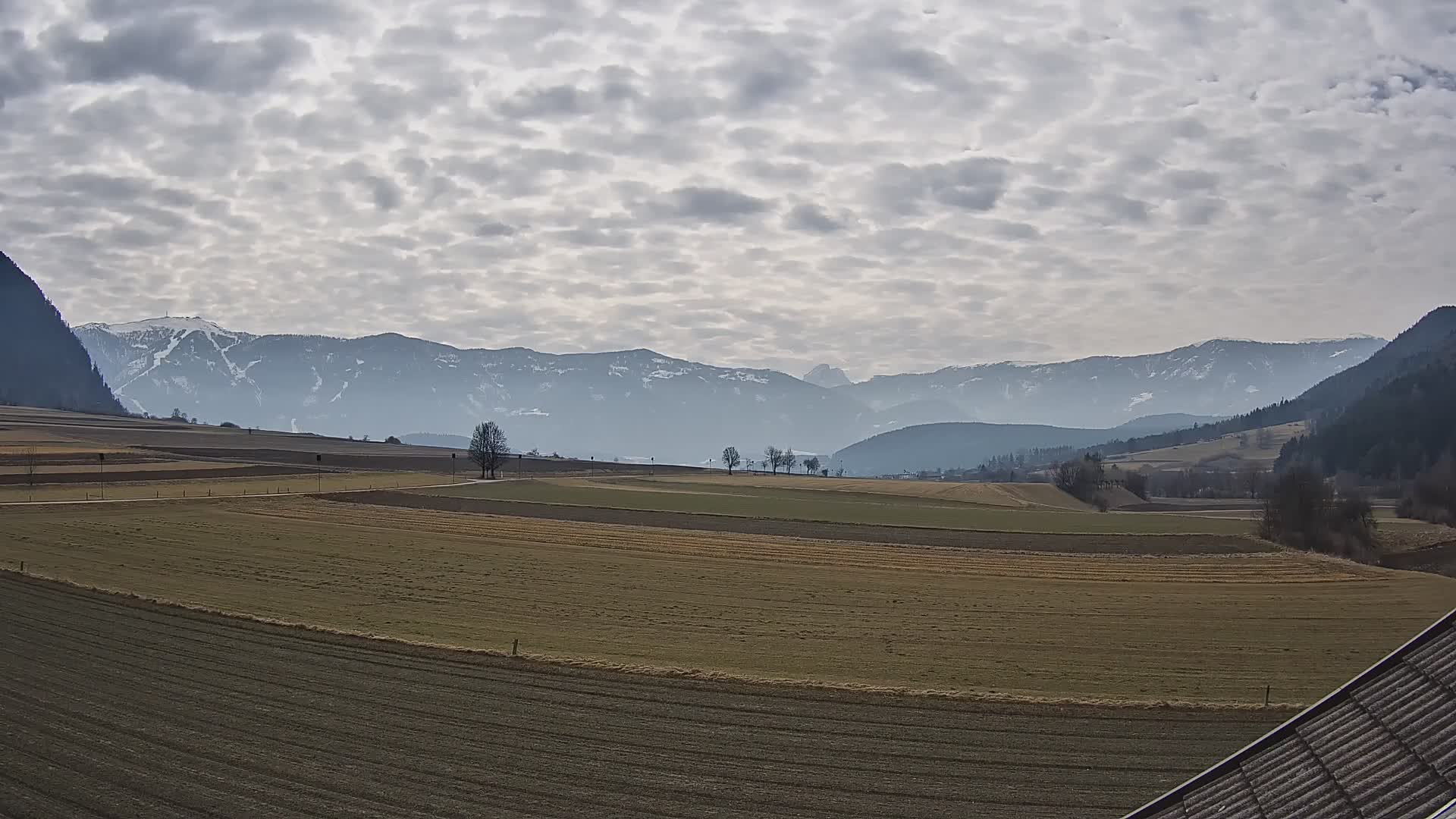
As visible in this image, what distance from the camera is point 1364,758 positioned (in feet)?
30.1

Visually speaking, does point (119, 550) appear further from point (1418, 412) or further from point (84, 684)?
point (1418, 412)

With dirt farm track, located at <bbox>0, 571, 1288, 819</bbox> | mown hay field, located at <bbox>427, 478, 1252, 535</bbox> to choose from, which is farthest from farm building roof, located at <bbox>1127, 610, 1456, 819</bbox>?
mown hay field, located at <bbox>427, 478, 1252, 535</bbox>

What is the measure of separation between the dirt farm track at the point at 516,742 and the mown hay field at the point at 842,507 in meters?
53.7

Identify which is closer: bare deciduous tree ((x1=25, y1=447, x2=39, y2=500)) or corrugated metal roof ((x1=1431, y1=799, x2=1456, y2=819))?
corrugated metal roof ((x1=1431, y1=799, x2=1456, y2=819))

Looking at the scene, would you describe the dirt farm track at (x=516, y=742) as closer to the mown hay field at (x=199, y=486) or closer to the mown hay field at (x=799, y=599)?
the mown hay field at (x=799, y=599)

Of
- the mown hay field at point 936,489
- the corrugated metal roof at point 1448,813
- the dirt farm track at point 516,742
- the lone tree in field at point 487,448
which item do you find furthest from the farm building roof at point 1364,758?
the lone tree in field at point 487,448

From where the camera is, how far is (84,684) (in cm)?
2420

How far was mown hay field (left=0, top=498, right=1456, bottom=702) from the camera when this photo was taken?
94.0ft

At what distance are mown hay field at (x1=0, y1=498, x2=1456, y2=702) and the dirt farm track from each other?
8.72 feet

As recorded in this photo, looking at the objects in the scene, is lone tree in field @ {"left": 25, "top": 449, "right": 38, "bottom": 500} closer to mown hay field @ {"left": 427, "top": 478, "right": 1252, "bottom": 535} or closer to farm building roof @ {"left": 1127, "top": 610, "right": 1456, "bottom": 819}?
mown hay field @ {"left": 427, "top": 478, "right": 1252, "bottom": 535}

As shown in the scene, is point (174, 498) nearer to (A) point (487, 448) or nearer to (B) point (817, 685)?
(A) point (487, 448)

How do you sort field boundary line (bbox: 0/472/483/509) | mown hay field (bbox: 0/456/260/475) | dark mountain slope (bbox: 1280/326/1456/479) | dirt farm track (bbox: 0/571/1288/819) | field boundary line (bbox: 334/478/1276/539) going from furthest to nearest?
dark mountain slope (bbox: 1280/326/1456/479) → mown hay field (bbox: 0/456/260/475) → field boundary line (bbox: 334/478/1276/539) → field boundary line (bbox: 0/472/483/509) → dirt farm track (bbox: 0/571/1288/819)

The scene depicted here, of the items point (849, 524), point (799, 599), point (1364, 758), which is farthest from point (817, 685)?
point (849, 524)

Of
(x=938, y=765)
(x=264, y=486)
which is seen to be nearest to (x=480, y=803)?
(x=938, y=765)
